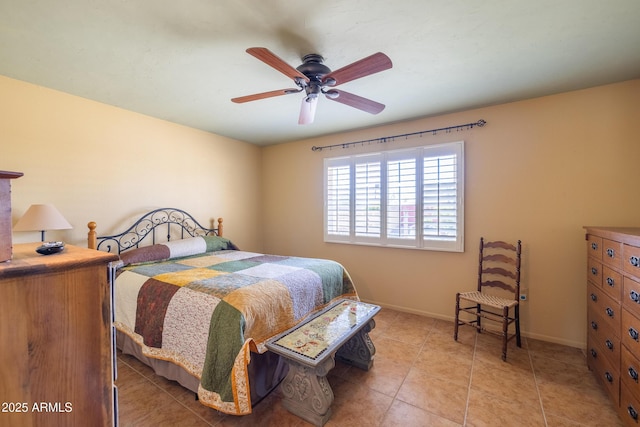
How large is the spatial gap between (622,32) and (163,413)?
3866mm

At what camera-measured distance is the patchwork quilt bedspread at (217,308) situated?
160cm

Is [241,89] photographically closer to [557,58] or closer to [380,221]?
[380,221]

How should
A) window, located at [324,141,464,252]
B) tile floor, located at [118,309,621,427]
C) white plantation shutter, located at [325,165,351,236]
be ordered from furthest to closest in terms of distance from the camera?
white plantation shutter, located at [325,165,351,236], window, located at [324,141,464,252], tile floor, located at [118,309,621,427]

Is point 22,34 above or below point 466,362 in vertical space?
above

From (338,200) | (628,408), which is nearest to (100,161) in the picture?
(338,200)

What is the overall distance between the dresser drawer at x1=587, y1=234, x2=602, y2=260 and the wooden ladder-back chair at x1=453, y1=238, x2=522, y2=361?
0.50 metres

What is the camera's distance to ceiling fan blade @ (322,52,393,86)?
1.54m

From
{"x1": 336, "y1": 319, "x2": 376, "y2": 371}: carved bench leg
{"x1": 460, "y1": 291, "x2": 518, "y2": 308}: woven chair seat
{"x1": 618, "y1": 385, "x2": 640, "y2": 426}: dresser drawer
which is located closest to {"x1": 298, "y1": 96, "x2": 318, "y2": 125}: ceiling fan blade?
{"x1": 336, "y1": 319, "x2": 376, "y2": 371}: carved bench leg

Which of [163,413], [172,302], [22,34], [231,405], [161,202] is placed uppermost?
[22,34]

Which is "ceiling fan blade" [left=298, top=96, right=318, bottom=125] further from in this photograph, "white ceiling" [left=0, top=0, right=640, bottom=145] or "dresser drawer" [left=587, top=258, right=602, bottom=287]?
"dresser drawer" [left=587, top=258, right=602, bottom=287]

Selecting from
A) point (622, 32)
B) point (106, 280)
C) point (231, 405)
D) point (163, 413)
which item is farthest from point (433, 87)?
point (163, 413)

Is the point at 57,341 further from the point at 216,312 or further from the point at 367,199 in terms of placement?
the point at 367,199

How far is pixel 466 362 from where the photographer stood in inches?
90.7

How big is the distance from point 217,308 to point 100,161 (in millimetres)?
2317
